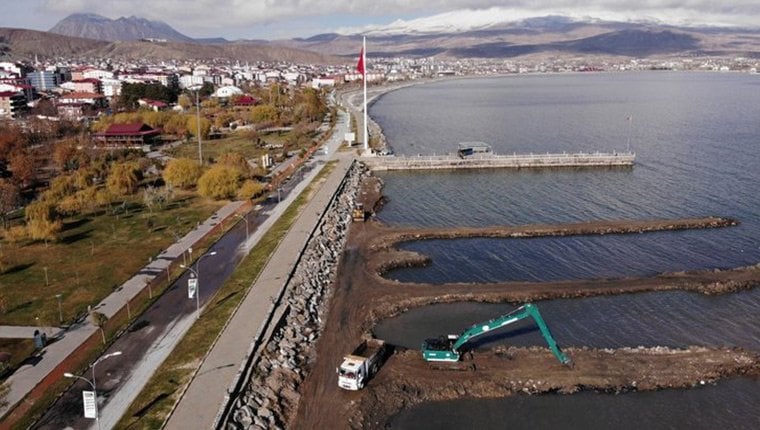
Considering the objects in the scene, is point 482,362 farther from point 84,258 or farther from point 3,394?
point 84,258

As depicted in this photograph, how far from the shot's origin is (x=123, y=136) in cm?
9006

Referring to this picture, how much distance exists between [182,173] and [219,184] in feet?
21.9

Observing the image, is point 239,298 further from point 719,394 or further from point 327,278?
point 719,394

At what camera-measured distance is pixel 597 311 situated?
33.8 metres

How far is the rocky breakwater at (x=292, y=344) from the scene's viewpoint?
76.4 ft

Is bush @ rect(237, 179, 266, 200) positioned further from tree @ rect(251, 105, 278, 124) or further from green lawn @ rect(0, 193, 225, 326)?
tree @ rect(251, 105, 278, 124)

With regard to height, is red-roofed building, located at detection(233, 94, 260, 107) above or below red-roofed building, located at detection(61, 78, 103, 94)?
below

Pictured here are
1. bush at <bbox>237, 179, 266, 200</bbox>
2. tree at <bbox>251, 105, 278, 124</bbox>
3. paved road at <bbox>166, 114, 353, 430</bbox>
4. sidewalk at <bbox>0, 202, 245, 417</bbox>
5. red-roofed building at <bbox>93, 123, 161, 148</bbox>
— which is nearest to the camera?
paved road at <bbox>166, 114, 353, 430</bbox>

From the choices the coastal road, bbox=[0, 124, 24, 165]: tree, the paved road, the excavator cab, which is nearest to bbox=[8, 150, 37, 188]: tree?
bbox=[0, 124, 24, 165]: tree

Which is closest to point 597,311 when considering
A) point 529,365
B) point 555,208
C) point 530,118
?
point 529,365

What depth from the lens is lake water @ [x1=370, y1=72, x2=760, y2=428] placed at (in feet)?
85.3

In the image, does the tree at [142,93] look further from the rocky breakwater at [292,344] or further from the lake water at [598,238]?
the rocky breakwater at [292,344]

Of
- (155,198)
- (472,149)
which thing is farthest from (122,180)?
(472,149)

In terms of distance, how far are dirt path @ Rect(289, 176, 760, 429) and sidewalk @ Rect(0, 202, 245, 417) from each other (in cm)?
1159
